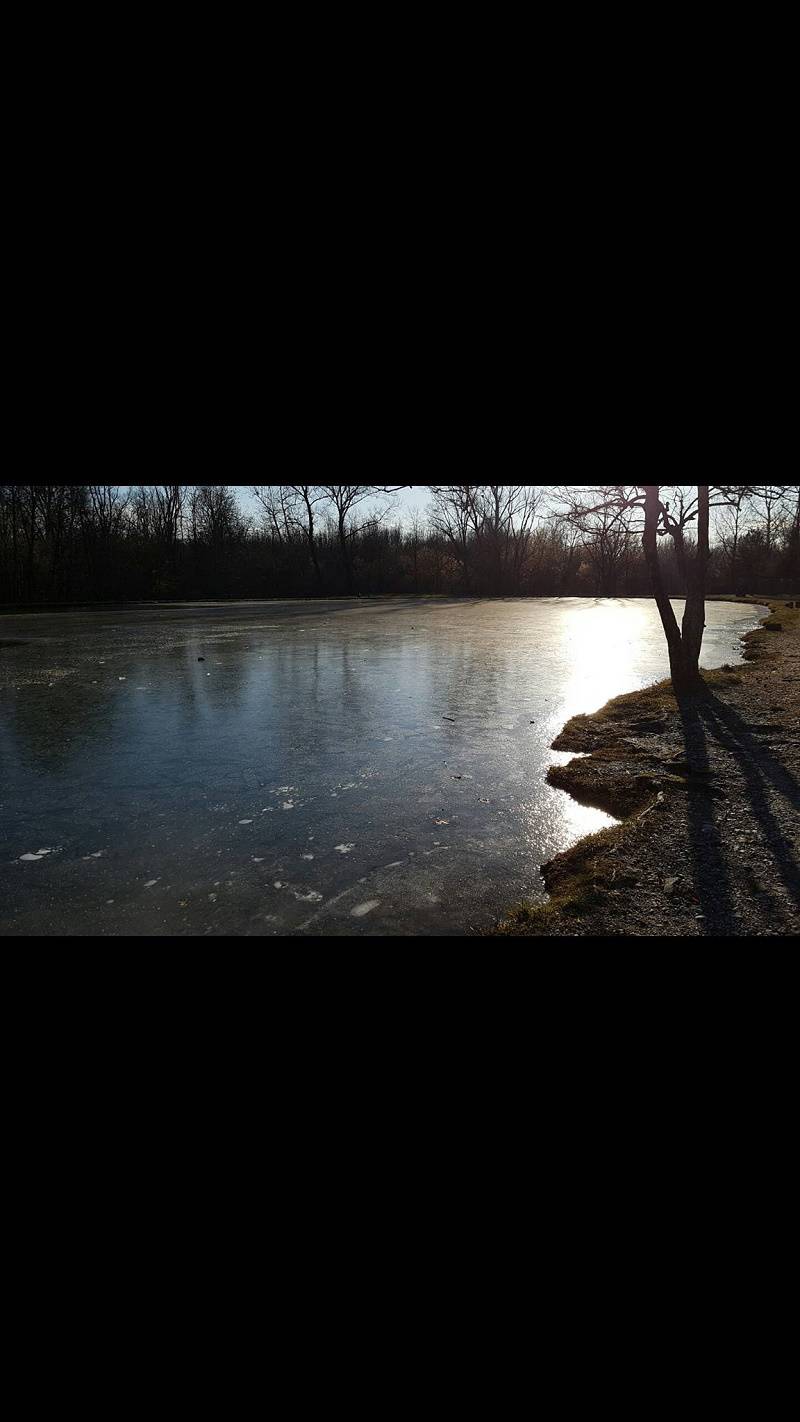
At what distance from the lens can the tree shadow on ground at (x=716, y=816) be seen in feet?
14.3

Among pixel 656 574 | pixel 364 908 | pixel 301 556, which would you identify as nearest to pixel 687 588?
pixel 656 574

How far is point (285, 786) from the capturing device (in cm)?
732

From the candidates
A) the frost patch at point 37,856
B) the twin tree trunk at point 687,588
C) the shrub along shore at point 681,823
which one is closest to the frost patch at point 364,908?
the shrub along shore at point 681,823

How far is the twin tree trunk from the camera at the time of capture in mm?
10844

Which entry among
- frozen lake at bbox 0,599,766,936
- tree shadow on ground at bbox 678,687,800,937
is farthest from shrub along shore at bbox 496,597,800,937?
frozen lake at bbox 0,599,766,936

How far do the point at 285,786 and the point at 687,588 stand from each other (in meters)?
8.36

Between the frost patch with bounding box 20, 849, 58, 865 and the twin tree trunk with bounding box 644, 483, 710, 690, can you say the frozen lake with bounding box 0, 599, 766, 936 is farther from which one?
the twin tree trunk with bounding box 644, 483, 710, 690

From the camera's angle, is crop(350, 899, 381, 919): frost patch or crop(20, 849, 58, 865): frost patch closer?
crop(350, 899, 381, 919): frost patch

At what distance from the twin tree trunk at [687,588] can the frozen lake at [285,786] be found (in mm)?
1482

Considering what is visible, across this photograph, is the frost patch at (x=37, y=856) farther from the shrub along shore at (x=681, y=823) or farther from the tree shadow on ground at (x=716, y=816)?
the tree shadow on ground at (x=716, y=816)

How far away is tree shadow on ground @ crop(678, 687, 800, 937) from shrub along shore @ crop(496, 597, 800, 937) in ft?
0.04
